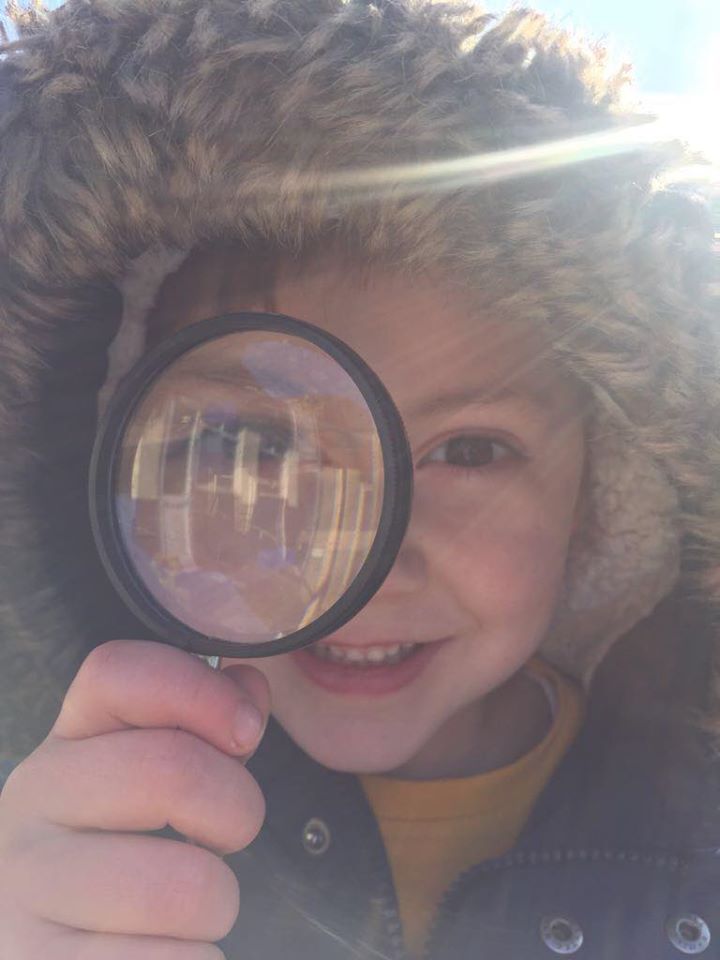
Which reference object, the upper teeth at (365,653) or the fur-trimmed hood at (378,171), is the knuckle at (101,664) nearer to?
the fur-trimmed hood at (378,171)

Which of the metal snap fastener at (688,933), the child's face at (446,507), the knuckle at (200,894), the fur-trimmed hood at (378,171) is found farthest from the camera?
the child's face at (446,507)

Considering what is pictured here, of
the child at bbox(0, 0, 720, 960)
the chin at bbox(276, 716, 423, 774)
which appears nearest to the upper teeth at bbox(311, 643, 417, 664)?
the child at bbox(0, 0, 720, 960)

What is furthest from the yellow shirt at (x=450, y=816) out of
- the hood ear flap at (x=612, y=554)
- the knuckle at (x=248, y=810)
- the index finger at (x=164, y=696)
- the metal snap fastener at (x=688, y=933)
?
the index finger at (x=164, y=696)

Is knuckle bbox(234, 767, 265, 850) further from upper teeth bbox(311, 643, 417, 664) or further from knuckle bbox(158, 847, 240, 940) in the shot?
upper teeth bbox(311, 643, 417, 664)

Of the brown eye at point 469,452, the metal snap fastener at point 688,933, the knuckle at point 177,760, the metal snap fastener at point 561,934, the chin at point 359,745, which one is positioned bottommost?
the metal snap fastener at point 561,934

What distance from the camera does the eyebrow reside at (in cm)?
162

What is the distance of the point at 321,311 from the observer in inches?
62.9

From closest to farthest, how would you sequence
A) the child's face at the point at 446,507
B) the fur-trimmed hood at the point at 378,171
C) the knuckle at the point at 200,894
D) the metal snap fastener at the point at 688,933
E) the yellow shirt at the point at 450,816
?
1. the knuckle at the point at 200,894
2. the fur-trimmed hood at the point at 378,171
3. the metal snap fastener at the point at 688,933
4. the child's face at the point at 446,507
5. the yellow shirt at the point at 450,816

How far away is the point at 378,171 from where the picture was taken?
1.29 meters

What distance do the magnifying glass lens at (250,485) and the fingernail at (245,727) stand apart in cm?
15

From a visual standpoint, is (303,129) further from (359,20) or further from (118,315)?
(118,315)

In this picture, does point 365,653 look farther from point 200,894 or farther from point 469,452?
point 200,894

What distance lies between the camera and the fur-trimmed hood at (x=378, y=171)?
1247 millimetres

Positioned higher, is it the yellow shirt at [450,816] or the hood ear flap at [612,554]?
the hood ear flap at [612,554]
